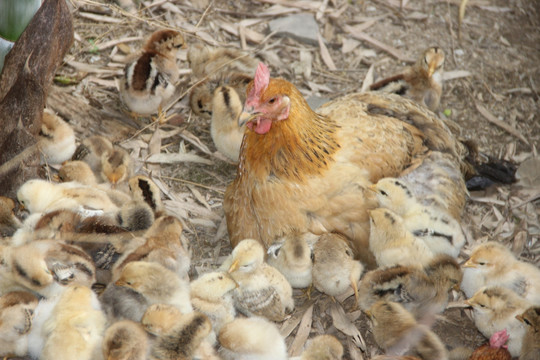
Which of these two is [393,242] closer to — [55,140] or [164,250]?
[164,250]

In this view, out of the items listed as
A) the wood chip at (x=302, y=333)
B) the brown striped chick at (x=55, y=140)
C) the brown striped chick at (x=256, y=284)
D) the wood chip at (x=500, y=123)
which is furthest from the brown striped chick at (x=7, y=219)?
the wood chip at (x=500, y=123)

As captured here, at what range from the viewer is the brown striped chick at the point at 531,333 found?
3.60 metres

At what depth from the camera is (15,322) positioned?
340 cm

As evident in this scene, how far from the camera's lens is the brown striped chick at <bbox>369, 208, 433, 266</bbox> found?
3.88 metres

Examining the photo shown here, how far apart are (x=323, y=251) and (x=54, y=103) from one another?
8.80 feet

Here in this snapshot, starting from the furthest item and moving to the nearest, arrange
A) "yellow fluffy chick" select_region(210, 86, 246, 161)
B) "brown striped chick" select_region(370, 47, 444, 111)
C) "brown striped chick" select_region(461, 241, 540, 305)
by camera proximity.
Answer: "brown striped chick" select_region(370, 47, 444, 111)
"yellow fluffy chick" select_region(210, 86, 246, 161)
"brown striped chick" select_region(461, 241, 540, 305)

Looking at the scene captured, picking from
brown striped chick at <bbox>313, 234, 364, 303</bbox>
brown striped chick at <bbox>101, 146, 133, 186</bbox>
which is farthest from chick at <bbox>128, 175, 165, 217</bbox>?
brown striped chick at <bbox>313, 234, 364, 303</bbox>

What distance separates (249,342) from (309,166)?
1.11m

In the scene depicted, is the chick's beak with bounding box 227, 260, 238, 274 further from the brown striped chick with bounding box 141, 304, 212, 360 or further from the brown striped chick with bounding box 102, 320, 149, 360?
the brown striped chick with bounding box 102, 320, 149, 360

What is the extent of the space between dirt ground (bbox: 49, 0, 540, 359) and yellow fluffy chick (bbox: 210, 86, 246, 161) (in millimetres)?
283

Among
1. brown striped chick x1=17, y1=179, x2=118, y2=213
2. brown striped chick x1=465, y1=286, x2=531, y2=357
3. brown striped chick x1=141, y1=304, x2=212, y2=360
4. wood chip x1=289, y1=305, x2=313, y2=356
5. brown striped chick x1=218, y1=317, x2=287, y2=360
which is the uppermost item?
brown striped chick x1=17, y1=179, x2=118, y2=213

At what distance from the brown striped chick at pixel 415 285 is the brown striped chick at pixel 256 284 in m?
0.50

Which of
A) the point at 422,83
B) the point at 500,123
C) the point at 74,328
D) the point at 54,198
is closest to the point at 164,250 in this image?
the point at 74,328

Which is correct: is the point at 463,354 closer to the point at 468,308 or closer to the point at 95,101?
the point at 468,308
